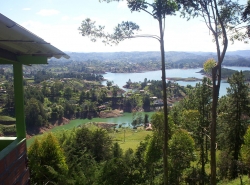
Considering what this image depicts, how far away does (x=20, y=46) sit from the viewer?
5.67ft

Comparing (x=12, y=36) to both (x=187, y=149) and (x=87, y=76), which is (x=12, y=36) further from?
(x=87, y=76)

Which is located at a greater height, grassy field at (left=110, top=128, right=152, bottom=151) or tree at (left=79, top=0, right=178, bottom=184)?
tree at (left=79, top=0, right=178, bottom=184)

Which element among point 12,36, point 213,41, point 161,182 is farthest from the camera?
point 161,182

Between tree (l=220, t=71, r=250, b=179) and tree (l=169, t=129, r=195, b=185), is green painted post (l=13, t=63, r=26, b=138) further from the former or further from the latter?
tree (l=220, t=71, r=250, b=179)

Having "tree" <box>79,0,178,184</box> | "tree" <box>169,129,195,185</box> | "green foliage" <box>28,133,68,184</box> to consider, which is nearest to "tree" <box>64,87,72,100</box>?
"green foliage" <box>28,133,68,184</box>

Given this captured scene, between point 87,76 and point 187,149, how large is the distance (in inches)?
3406

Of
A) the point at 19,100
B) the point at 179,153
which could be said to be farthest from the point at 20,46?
the point at 179,153

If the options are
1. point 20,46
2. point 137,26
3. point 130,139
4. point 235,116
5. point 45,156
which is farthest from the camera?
point 130,139

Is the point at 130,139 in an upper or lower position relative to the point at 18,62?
lower

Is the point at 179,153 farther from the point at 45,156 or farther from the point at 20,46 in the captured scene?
the point at 20,46

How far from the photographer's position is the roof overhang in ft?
4.04

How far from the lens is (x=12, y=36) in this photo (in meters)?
1.41

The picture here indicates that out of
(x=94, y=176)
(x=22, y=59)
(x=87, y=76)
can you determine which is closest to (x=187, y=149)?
(x=94, y=176)

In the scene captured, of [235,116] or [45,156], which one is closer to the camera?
[45,156]
